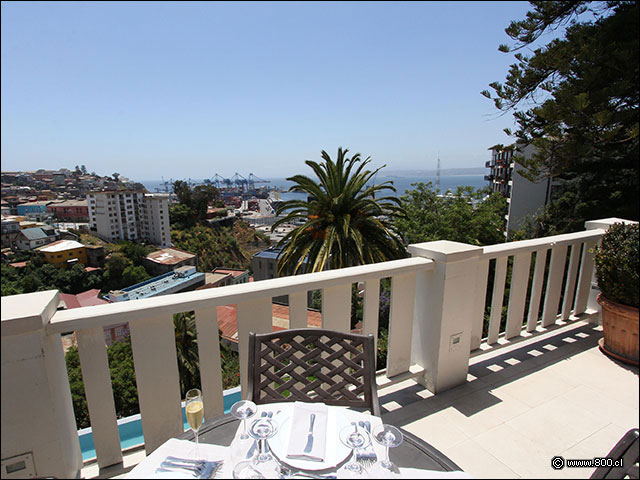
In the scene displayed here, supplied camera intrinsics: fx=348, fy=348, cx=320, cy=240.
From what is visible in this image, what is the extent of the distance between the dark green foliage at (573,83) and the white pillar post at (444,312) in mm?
2561

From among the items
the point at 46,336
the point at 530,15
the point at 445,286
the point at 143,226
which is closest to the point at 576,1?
the point at 530,15

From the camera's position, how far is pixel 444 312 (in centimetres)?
221

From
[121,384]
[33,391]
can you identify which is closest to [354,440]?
[33,391]

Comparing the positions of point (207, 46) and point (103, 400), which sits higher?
point (207, 46)

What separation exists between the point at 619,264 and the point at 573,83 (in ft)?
9.21

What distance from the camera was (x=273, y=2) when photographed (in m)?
1.37

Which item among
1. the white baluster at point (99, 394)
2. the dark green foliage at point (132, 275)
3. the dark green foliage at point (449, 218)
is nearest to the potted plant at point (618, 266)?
the white baluster at point (99, 394)

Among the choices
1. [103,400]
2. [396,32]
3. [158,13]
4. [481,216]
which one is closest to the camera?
[158,13]

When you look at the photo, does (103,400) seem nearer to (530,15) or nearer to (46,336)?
(46,336)

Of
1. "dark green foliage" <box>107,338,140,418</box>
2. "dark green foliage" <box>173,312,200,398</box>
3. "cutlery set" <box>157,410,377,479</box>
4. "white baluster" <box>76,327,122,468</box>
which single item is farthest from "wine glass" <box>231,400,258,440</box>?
"dark green foliage" <box>107,338,140,418</box>

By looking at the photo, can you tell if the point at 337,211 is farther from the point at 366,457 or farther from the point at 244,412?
the point at 366,457

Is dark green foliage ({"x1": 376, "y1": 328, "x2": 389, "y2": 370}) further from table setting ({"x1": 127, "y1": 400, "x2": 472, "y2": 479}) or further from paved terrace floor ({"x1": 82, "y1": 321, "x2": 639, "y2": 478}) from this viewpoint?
table setting ({"x1": 127, "y1": 400, "x2": 472, "y2": 479})

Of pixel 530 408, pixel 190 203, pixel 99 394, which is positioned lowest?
pixel 190 203

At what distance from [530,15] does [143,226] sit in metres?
21.1
